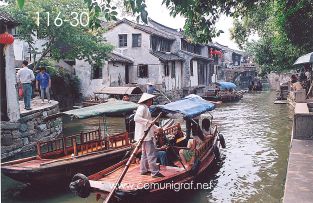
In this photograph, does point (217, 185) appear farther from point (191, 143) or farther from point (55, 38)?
point (55, 38)

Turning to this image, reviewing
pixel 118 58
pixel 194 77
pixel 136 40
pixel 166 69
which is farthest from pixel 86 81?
pixel 194 77

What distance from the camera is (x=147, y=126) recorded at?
23.9 ft

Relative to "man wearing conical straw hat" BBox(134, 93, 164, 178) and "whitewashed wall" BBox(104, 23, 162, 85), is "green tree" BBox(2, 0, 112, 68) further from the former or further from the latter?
"man wearing conical straw hat" BBox(134, 93, 164, 178)

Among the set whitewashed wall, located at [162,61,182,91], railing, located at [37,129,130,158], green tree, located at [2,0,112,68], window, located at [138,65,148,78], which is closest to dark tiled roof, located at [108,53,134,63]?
window, located at [138,65,148,78]

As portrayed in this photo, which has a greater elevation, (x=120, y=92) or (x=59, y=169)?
(x=120, y=92)

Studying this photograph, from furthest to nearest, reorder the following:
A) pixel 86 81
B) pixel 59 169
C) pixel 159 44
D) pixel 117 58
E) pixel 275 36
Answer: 1. pixel 159 44
2. pixel 117 58
3. pixel 86 81
4. pixel 275 36
5. pixel 59 169

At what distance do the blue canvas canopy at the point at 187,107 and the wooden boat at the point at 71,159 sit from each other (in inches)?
74.6

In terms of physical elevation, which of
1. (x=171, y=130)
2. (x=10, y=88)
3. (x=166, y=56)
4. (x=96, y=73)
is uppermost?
(x=166, y=56)

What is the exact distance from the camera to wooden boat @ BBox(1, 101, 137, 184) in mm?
8446

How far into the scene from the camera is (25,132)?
13.1 metres

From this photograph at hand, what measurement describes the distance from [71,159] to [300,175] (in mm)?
5804

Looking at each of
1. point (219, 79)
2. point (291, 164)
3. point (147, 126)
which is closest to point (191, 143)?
point (147, 126)

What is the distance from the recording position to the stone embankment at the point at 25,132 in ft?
39.7

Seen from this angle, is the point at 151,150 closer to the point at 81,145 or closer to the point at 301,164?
the point at 301,164
